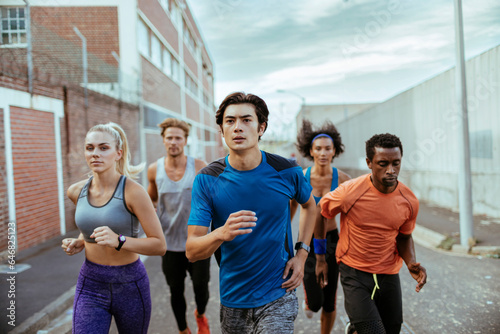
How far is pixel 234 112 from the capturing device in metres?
2.21

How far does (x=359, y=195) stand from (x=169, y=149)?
2.11 m

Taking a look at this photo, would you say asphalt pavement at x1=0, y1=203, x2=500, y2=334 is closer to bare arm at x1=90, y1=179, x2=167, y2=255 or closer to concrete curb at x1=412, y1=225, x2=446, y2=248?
concrete curb at x1=412, y1=225, x2=446, y2=248

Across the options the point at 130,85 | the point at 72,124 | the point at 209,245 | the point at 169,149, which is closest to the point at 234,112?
the point at 209,245

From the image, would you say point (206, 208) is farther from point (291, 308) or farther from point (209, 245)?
point (291, 308)

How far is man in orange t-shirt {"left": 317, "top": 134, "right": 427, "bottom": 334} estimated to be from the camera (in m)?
2.78

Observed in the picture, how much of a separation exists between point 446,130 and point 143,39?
1331 centimetres

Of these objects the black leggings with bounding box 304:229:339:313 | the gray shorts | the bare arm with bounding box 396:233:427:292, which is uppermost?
the bare arm with bounding box 396:233:427:292

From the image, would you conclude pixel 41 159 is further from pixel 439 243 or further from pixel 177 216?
pixel 439 243

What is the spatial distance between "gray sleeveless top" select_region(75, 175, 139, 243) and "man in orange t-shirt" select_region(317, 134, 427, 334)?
5.23 feet

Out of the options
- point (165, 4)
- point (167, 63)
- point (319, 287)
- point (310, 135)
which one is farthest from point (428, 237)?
point (165, 4)

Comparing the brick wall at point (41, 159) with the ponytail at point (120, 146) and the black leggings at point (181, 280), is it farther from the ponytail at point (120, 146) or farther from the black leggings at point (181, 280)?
the ponytail at point (120, 146)

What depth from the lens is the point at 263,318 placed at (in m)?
2.21

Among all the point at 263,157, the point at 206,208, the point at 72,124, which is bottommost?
the point at 206,208

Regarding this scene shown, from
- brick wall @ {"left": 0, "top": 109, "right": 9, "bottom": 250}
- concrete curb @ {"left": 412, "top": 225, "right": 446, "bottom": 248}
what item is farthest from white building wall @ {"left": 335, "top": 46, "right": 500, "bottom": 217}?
brick wall @ {"left": 0, "top": 109, "right": 9, "bottom": 250}
